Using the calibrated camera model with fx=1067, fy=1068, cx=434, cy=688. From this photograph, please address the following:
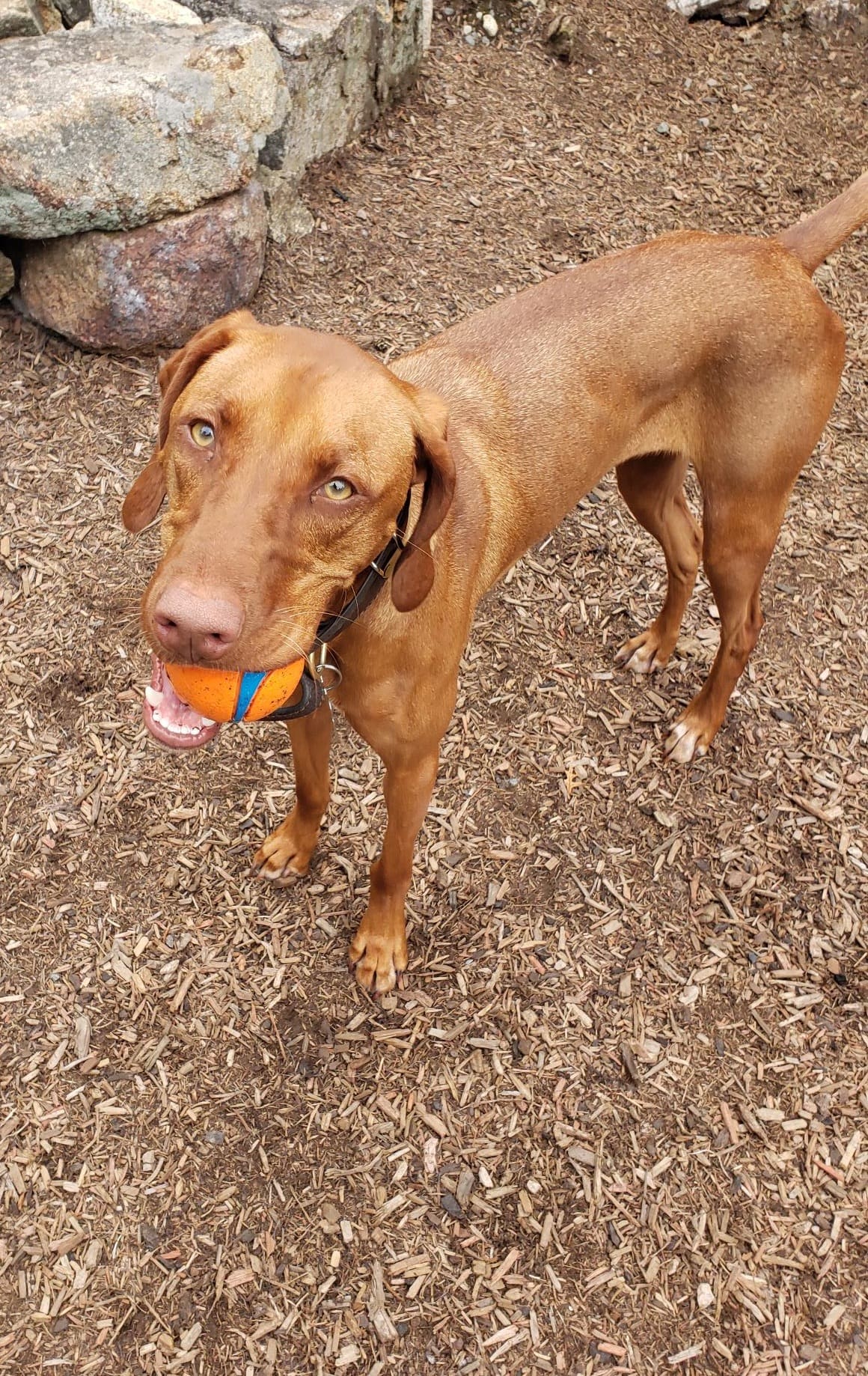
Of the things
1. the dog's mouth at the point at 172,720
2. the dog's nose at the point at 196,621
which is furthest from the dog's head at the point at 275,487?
the dog's mouth at the point at 172,720

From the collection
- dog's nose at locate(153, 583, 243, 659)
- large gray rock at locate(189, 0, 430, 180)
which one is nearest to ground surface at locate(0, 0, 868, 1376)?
large gray rock at locate(189, 0, 430, 180)

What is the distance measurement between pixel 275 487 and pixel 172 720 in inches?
23.1

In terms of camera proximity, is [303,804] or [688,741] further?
[688,741]

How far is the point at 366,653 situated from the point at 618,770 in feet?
6.00

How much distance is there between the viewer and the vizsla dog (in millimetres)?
2162

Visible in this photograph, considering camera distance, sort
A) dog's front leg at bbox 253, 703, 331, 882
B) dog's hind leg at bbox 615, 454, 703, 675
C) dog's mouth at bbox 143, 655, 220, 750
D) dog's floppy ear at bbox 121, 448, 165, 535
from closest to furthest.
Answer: dog's mouth at bbox 143, 655, 220, 750
dog's floppy ear at bbox 121, 448, 165, 535
dog's front leg at bbox 253, 703, 331, 882
dog's hind leg at bbox 615, 454, 703, 675

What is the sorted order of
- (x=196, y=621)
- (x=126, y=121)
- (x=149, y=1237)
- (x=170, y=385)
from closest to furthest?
(x=196, y=621) < (x=170, y=385) < (x=149, y=1237) < (x=126, y=121)

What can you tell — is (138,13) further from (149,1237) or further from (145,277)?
(149,1237)

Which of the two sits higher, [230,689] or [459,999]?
[230,689]

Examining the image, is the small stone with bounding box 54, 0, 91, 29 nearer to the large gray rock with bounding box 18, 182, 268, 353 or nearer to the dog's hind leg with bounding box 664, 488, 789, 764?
the large gray rock with bounding box 18, 182, 268, 353

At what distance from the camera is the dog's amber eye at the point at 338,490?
2.23 meters

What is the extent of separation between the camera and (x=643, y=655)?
4508 mm

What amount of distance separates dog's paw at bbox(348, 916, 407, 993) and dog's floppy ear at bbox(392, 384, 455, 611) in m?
1.39

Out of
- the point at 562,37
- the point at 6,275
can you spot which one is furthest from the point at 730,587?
the point at 562,37
